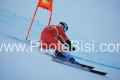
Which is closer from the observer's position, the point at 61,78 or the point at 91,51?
the point at 61,78

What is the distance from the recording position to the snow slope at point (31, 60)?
1.48m

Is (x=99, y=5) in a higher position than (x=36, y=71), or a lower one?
higher

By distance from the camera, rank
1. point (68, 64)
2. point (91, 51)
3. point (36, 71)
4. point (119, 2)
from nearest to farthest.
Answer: point (36, 71) → point (68, 64) → point (119, 2) → point (91, 51)

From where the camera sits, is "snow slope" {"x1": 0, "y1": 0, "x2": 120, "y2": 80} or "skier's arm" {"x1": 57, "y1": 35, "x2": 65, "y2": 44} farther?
"skier's arm" {"x1": 57, "y1": 35, "x2": 65, "y2": 44}

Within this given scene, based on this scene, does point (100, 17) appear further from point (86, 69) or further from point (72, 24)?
point (86, 69)

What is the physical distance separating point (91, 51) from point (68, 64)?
4.47 ft

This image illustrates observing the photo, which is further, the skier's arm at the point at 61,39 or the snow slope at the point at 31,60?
the skier's arm at the point at 61,39

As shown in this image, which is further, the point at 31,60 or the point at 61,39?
the point at 61,39

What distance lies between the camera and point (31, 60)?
1832mm

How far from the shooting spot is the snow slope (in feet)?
4.87

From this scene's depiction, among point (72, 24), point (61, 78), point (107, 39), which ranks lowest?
point (61, 78)

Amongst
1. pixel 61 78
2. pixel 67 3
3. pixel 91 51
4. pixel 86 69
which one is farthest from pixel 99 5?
pixel 61 78

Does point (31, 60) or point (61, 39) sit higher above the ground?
point (61, 39)

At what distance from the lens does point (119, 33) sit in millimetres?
2828
